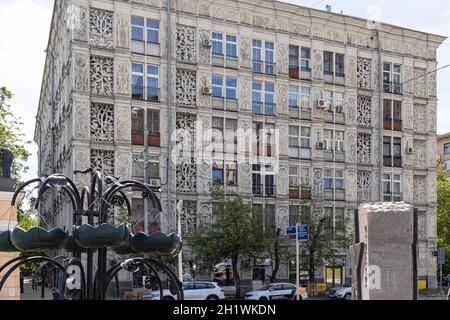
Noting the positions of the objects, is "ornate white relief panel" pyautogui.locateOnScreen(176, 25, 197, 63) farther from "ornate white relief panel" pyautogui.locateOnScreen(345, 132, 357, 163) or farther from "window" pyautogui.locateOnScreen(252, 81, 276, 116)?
"ornate white relief panel" pyautogui.locateOnScreen(345, 132, 357, 163)

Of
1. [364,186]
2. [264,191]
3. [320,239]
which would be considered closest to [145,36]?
[264,191]

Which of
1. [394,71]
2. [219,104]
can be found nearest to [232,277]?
[219,104]

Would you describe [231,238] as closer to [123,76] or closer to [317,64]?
[123,76]

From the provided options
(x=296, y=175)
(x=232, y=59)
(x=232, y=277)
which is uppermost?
(x=232, y=59)

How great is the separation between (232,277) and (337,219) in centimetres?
789

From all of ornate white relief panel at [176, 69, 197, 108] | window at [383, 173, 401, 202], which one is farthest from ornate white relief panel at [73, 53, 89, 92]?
window at [383, 173, 401, 202]

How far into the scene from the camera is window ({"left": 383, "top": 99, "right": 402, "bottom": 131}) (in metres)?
47.4

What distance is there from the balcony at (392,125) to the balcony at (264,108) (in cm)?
932

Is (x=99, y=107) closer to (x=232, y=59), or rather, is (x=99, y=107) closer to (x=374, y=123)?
(x=232, y=59)

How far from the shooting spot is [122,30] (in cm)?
3828

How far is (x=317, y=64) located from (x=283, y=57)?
2.82 meters

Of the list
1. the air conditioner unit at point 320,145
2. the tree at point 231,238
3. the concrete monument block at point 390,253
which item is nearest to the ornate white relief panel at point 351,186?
the air conditioner unit at point 320,145

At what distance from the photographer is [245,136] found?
41.8 metres

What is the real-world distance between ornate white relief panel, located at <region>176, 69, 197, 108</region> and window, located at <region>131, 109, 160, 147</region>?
6.11ft
